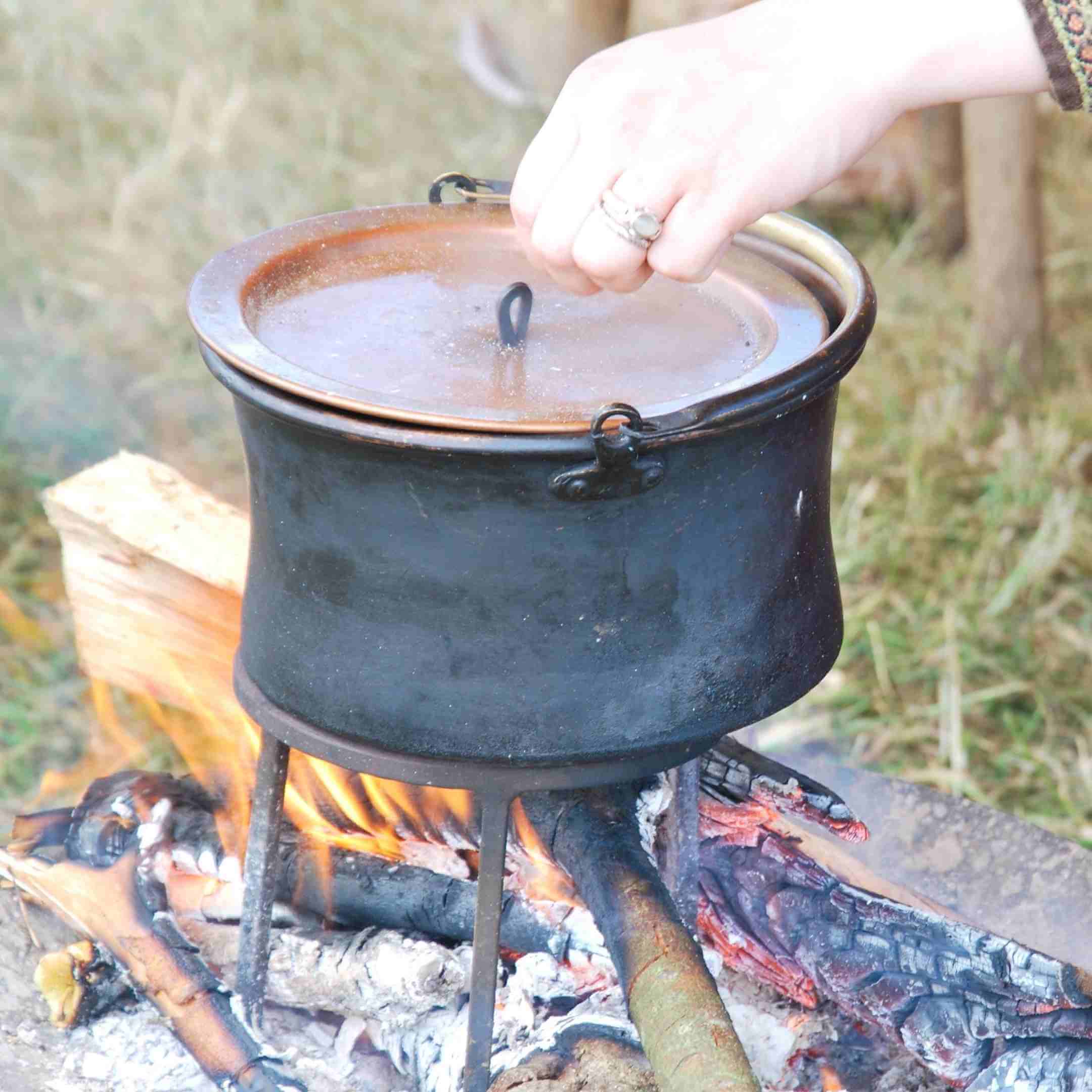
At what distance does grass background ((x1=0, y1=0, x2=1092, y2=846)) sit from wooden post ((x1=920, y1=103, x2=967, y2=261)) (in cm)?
10

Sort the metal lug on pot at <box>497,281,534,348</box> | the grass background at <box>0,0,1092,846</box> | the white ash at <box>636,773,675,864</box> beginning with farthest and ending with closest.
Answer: the grass background at <box>0,0,1092,846</box> → the white ash at <box>636,773,675,864</box> → the metal lug on pot at <box>497,281,534,348</box>

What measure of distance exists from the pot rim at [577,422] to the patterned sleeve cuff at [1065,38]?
0.88ft

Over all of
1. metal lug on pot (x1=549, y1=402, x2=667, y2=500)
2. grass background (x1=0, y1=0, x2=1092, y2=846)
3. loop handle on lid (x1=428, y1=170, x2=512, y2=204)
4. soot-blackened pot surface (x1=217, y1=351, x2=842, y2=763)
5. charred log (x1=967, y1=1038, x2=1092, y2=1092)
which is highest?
loop handle on lid (x1=428, y1=170, x2=512, y2=204)

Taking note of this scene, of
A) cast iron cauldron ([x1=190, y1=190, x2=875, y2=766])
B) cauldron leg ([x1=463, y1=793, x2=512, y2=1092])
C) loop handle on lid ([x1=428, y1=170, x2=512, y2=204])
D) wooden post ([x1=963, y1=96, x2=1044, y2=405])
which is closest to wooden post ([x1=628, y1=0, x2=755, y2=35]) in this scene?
wooden post ([x1=963, y1=96, x2=1044, y2=405])

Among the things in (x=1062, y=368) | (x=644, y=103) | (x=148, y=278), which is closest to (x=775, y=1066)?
(x=644, y=103)

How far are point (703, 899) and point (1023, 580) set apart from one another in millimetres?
1958

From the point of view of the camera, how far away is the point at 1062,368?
4.35m

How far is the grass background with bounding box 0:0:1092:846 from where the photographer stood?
3211mm

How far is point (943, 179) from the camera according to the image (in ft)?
16.1

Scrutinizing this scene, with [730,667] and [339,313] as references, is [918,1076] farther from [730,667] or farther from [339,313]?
[339,313]

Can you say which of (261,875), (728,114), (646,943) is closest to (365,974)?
(261,875)

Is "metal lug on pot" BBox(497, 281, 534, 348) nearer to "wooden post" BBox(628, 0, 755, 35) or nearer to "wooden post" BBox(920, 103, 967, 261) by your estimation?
"wooden post" BBox(920, 103, 967, 261)

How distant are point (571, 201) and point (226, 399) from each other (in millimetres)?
3332

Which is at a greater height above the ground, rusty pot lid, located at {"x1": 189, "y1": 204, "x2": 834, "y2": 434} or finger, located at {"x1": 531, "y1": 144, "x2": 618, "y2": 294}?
finger, located at {"x1": 531, "y1": 144, "x2": 618, "y2": 294}
